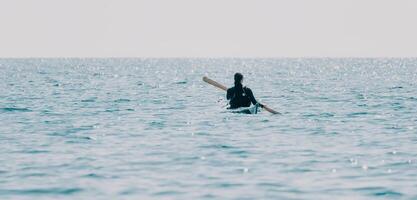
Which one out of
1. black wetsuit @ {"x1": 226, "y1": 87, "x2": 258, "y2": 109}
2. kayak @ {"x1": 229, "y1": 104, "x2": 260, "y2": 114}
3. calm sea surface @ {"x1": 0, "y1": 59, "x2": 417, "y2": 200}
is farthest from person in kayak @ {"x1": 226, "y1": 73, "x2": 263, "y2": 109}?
calm sea surface @ {"x1": 0, "y1": 59, "x2": 417, "y2": 200}

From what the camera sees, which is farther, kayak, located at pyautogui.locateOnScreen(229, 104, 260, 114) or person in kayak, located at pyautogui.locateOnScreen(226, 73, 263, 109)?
kayak, located at pyautogui.locateOnScreen(229, 104, 260, 114)

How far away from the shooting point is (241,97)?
24.3 meters

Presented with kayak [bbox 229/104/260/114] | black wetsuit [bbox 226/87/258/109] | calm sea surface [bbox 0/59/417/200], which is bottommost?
calm sea surface [bbox 0/59/417/200]

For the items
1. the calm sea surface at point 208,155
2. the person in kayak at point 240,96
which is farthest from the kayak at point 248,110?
the calm sea surface at point 208,155

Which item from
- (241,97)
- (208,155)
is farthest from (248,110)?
(208,155)

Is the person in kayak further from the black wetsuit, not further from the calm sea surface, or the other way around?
the calm sea surface

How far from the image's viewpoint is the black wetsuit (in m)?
24.0

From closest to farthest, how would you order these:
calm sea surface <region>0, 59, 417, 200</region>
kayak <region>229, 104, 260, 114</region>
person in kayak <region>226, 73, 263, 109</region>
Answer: calm sea surface <region>0, 59, 417, 200</region> → person in kayak <region>226, 73, 263, 109</region> → kayak <region>229, 104, 260, 114</region>

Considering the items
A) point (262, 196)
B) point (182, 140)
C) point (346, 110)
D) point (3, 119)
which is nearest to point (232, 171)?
point (262, 196)

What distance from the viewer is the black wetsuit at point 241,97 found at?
78.9ft

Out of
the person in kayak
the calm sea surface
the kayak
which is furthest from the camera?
the kayak

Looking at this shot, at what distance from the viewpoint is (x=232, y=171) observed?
531 inches

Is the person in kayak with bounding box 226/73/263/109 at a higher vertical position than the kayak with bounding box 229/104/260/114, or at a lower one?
higher

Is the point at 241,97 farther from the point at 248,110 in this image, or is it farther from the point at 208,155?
the point at 208,155
